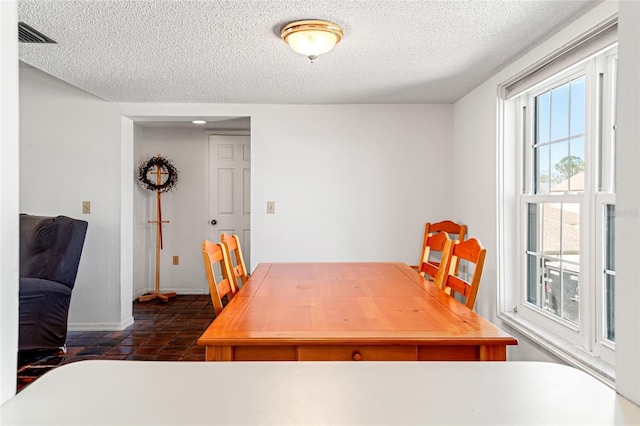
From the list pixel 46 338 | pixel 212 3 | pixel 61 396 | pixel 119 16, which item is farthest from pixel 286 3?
pixel 46 338

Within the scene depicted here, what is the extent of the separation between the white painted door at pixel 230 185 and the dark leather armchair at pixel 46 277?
1.96m

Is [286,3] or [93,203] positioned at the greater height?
[286,3]

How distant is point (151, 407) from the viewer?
528 mm

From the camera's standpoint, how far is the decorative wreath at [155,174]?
16.4 ft

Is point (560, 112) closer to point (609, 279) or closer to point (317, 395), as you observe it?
point (609, 279)

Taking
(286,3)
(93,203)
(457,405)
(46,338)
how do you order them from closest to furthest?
1. (457,405)
2. (286,3)
3. (46,338)
4. (93,203)

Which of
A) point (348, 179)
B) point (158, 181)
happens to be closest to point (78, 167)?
point (158, 181)

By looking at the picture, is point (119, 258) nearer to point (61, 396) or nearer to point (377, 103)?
point (377, 103)

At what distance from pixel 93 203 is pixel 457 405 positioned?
398cm

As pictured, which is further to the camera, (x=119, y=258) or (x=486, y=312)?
(x=119, y=258)

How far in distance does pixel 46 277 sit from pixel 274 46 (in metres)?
2.33

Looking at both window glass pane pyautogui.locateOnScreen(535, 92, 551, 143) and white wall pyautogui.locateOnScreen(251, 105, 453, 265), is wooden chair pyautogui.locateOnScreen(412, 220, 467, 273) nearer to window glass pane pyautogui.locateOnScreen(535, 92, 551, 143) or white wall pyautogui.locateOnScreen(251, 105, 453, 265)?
white wall pyautogui.locateOnScreen(251, 105, 453, 265)

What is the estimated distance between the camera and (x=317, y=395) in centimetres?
55

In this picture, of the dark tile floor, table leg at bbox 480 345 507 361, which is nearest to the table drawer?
table leg at bbox 480 345 507 361
